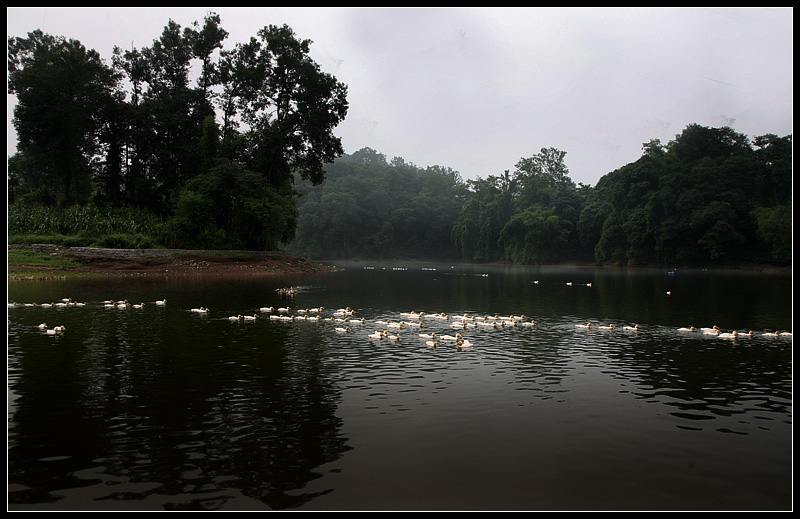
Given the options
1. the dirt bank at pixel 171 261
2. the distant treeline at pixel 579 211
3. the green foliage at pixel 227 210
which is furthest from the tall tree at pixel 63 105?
the distant treeline at pixel 579 211

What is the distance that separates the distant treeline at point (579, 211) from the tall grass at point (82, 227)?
133 feet

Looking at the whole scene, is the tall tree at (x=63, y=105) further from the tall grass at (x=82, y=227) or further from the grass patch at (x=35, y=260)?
the grass patch at (x=35, y=260)

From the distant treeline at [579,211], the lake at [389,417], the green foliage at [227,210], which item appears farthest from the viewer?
the distant treeline at [579,211]

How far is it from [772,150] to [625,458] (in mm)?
91274

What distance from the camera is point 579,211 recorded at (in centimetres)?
11281

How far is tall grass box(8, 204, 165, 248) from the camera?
45.0 metres

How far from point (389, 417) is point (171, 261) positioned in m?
43.7

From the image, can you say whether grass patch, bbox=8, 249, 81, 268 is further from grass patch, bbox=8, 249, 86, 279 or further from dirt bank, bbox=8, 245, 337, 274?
dirt bank, bbox=8, 245, 337, 274

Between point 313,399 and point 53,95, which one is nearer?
point 313,399

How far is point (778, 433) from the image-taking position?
9195 mm

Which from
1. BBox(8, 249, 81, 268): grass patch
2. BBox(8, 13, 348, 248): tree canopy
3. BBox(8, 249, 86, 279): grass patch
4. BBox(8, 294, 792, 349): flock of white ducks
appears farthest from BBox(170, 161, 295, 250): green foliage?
BBox(8, 294, 792, 349): flock of white ducks

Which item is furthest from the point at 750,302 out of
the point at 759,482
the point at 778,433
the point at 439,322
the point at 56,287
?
the point at 56,287

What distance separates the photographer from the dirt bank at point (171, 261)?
43062 mm

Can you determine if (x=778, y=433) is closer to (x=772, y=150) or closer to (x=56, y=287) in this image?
(x=56, y=287)
